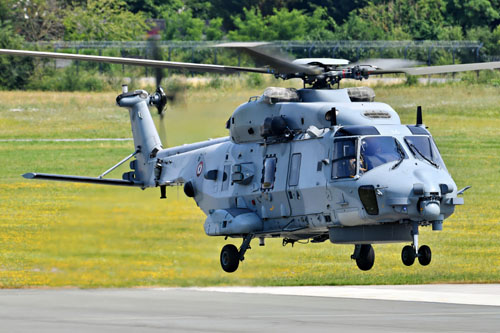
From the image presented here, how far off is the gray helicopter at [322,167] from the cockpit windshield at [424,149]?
30 millimetres

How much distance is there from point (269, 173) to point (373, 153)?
344 cm

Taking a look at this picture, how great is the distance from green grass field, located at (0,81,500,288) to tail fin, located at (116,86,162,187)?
0.74 meters

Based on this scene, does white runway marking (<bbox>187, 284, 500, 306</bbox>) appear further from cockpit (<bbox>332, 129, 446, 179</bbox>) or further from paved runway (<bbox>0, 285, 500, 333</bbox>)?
cockpit (<bbox>332, 129, 446, 179</bbox>)

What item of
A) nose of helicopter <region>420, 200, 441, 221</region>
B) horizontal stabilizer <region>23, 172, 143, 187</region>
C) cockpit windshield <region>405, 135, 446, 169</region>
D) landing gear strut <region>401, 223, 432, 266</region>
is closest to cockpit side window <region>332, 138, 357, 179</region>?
cockpit windshield <region>405, 135, 446, 169</region>

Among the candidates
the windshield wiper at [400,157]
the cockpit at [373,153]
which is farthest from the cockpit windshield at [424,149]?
the windshield wiper at [400,157]

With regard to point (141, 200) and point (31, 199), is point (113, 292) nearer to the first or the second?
point (141, 200)

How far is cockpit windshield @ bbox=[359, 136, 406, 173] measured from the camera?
2605 centimetres

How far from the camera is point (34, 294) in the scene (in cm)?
3459

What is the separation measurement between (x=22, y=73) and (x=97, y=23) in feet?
67.9

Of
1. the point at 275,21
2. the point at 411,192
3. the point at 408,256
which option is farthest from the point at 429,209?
Answer: the point at 275,21

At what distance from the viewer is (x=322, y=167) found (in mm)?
27047

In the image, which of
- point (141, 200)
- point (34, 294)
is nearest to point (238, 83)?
point (141, 200)

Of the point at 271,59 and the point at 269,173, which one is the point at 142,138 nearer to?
the point at 269,173

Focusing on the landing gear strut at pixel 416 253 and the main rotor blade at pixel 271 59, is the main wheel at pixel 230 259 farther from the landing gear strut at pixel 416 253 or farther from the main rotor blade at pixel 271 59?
the main rotor blade at pixel 271 59
